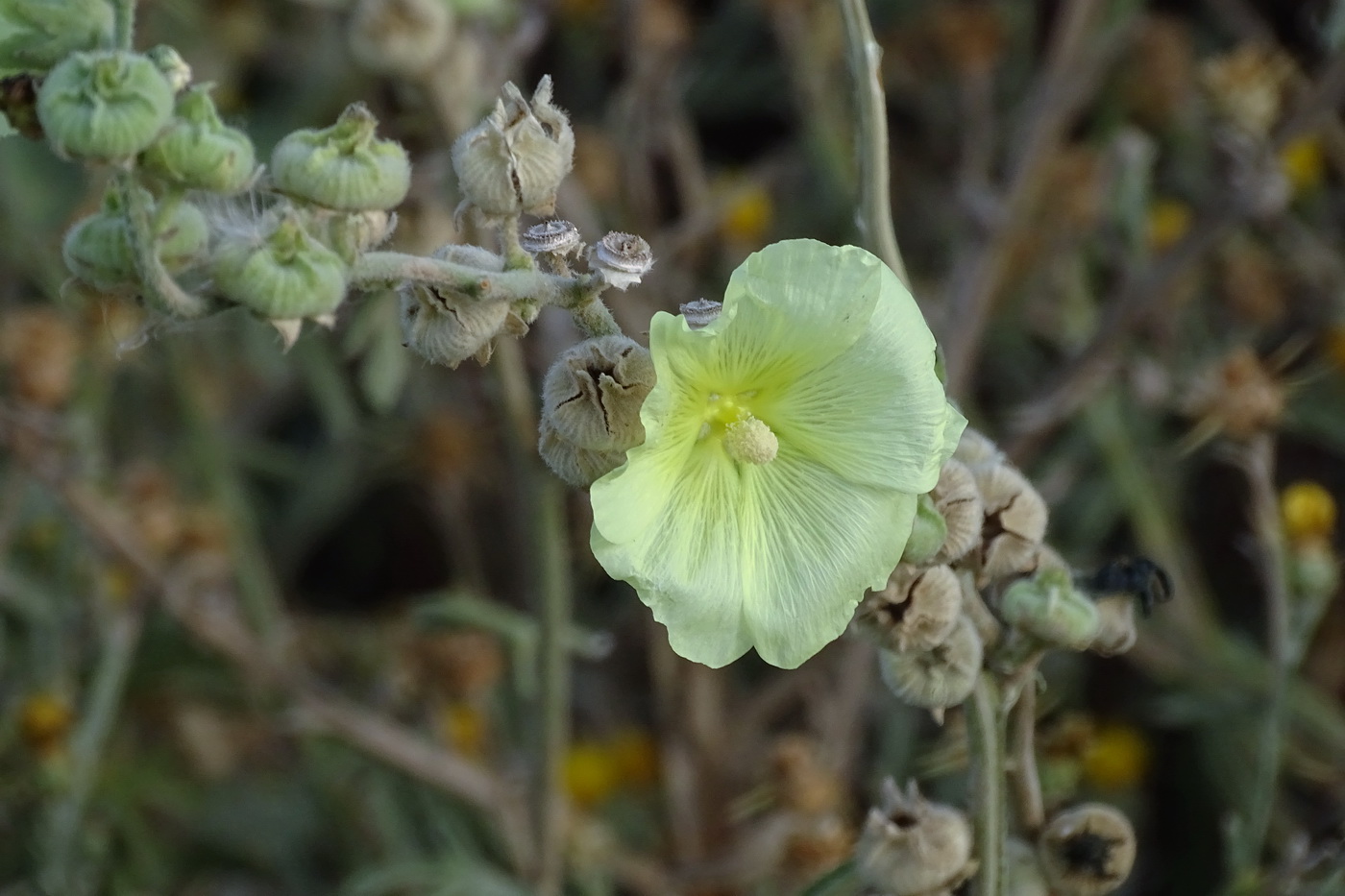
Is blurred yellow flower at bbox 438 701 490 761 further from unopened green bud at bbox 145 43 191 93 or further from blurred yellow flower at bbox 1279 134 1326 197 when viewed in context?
blurred yellow flower at bbox 1279 134 1326 197

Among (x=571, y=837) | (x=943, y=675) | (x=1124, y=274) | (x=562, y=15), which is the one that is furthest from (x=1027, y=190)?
(x=943, y=675)

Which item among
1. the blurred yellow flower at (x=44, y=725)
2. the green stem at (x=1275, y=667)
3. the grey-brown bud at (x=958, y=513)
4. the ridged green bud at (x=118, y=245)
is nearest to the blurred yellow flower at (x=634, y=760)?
the blurred yellow flower at (x=44, y=725)

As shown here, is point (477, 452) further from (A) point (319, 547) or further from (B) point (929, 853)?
(B) point (929, 853)

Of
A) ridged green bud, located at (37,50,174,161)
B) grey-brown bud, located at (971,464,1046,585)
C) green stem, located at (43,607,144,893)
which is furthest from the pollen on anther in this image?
green stem, located at (43,607,144,893)

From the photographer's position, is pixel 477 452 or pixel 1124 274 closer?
pixel 1124 274

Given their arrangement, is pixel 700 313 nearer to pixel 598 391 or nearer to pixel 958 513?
pixel 598 391

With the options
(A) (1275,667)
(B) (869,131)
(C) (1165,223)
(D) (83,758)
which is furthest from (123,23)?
(C) (1165,223)

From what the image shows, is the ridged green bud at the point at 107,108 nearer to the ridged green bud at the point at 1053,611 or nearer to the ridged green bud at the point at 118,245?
the ridged green bud at the point at 118,245

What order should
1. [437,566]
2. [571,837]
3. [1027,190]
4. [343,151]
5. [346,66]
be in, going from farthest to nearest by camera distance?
[437,566], [346,66], [1027,190], [571,837], [343,151]
